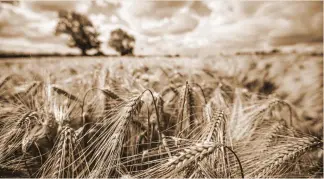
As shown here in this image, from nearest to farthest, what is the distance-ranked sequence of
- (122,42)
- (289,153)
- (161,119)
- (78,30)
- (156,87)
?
1. (289,153)
2. (161,119)
3. (156,87)
4. (122,42)
5. (78,30)

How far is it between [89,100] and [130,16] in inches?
33.4

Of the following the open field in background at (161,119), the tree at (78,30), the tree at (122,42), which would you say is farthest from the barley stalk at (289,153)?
the tree at (78,30)

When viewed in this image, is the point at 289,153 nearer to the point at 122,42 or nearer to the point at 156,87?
the point at 156,87

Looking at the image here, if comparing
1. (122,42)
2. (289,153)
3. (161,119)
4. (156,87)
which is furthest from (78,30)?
(289,153)

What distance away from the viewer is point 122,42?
197 cm

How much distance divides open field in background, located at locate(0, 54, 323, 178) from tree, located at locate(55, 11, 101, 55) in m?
0.20

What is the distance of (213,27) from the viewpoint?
2021mm

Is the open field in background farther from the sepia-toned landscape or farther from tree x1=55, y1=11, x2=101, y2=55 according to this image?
A: tree x1=55, y1=11, x2=101, y2=55

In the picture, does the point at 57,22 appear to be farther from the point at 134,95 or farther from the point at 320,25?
the point at 320,25

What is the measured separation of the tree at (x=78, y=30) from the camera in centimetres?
189

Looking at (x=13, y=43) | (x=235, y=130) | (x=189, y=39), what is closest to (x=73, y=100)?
(x=13, y=43)

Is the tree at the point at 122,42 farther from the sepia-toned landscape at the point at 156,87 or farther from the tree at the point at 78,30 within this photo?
the tree at the point at 78,30

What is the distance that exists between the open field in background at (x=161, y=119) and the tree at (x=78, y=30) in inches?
8.0

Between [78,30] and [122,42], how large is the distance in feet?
1.59
